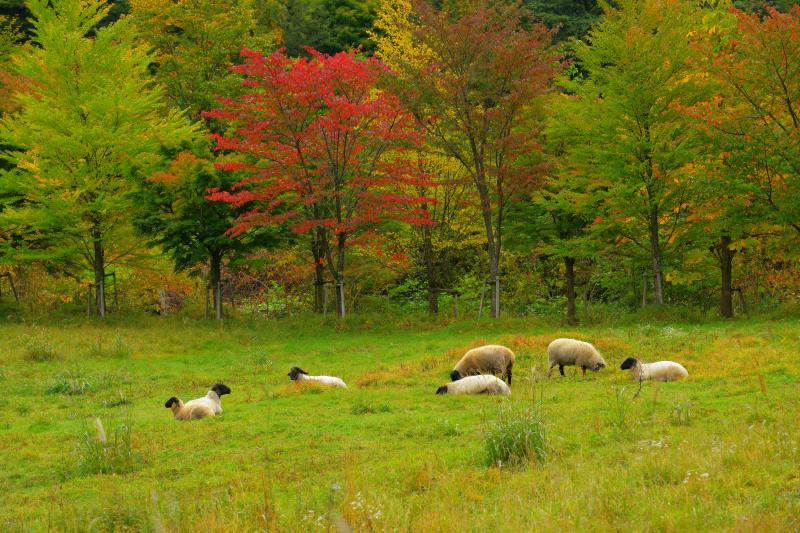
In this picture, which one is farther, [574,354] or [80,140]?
[80,140]

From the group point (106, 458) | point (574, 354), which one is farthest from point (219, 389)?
point (574, 354)

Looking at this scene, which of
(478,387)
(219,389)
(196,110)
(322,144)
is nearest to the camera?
(478,387)

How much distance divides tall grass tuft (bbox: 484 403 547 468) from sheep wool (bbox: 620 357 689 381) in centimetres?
633

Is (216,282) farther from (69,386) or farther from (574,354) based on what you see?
(574,354)

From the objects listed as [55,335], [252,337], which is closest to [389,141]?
[252,337]

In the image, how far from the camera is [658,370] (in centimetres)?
1450

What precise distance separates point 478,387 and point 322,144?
48.5ft

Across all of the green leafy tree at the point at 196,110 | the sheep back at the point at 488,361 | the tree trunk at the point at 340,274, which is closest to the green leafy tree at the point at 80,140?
the green leafy tree at the point at 196,110

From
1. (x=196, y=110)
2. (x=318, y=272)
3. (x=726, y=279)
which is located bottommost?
(x=726, y=279)

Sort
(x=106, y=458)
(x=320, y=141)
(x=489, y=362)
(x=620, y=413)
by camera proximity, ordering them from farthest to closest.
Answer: (x=320, y=141)
(x=489, y=362)
(x=620, y=413)
(x=106, y=458)

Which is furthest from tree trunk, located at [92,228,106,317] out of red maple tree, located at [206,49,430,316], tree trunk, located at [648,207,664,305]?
tree trunk, located at [648,207,664,305]

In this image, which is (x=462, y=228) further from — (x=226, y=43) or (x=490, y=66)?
(x=226, y=43)

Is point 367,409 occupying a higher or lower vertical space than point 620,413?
lower

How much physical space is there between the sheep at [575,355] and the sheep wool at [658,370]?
1133mm
